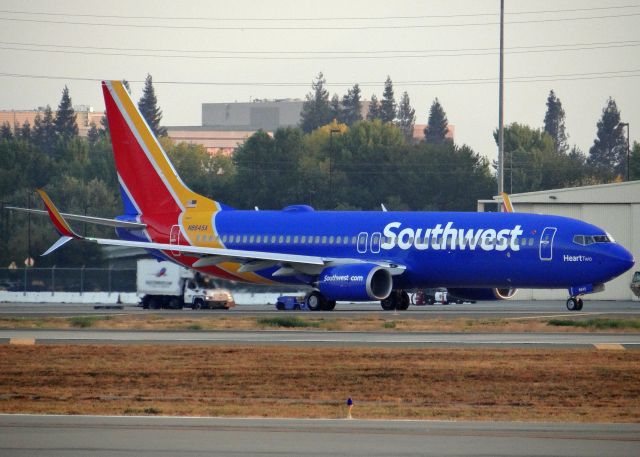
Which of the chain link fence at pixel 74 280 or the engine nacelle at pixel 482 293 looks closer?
the engine nacelle at pixel 482 293

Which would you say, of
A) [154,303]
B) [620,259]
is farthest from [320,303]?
[154,303]

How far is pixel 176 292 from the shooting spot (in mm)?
65438

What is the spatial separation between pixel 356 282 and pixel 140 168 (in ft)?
48.9

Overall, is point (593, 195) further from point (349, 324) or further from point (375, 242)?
point (349, 324)

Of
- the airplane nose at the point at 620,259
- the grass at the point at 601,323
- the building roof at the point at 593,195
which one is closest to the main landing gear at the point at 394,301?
the airplane nose at the point at 620,259

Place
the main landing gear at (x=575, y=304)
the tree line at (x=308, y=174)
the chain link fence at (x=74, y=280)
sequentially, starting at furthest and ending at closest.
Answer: the tree line at (x=308, y=174)
the chain link fence at (x=74, y=280)
the main landing gear at (x=575, y=304)

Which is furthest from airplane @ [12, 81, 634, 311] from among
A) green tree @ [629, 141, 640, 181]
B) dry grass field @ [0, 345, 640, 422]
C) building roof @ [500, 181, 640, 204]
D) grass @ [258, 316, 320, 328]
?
green tree @ [629, 141, 640, 181]

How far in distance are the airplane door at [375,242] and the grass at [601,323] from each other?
13.5 metres

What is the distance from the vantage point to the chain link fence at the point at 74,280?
7975 cm

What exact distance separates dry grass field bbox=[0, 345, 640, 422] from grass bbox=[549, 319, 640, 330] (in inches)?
373

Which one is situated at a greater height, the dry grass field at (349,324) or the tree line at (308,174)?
the tree line at (308,174)

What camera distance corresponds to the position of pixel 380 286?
5491 centimetres

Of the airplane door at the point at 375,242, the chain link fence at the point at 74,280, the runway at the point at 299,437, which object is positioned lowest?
the runway at the point at 299,437

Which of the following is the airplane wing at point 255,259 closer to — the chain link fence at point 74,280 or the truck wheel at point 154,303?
the truck wheel at point 154,303
